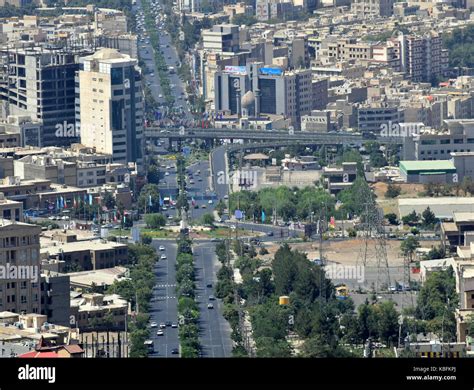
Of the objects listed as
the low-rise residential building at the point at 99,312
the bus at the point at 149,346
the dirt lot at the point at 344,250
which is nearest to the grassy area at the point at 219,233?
the dirt lot at the point at 344,250

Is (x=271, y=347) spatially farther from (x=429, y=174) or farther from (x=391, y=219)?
(x=429, y=174)

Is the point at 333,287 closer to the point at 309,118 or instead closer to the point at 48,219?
the point at 48,219

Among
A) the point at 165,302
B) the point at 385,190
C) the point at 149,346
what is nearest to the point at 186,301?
the point at 165,302

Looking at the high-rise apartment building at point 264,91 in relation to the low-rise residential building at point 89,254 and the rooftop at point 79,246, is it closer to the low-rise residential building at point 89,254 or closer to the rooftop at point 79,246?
the rooftop at point 79,246
